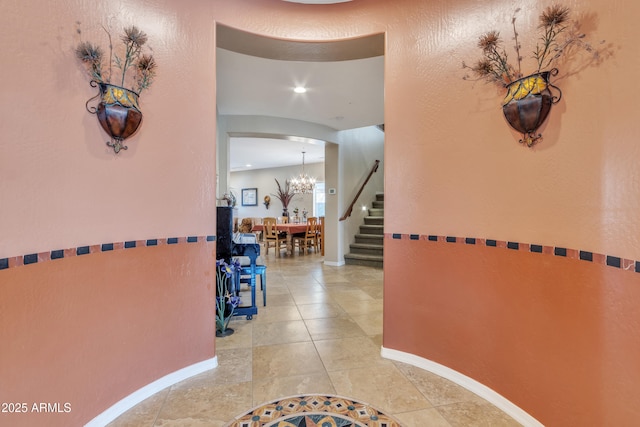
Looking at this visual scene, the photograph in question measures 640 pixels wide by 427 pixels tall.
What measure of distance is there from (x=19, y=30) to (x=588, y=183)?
2541 millimetres

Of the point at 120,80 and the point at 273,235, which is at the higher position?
the point at 120,80

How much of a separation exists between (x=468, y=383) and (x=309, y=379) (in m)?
1.02

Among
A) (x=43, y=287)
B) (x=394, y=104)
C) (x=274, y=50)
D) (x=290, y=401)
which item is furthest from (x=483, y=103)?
(x=43, y=287)

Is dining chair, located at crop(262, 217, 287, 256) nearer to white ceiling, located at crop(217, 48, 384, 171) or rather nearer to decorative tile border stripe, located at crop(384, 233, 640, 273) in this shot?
white ceiling, located at crop(217, 48, 384, 171)

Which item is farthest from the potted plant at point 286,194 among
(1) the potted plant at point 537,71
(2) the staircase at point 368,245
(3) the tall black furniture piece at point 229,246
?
(1) the potted plant at point 537,71

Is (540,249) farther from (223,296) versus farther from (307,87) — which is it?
(307,87)

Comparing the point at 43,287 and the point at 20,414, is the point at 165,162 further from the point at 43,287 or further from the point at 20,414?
the point at 20,414

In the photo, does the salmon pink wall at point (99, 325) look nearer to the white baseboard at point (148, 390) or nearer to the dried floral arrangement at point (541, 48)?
the white baseboard at point (148, 390)

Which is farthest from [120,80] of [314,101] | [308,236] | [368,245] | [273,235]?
[308,236]

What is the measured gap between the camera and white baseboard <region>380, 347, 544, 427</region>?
1.50 m

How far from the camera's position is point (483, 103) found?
1.72 m

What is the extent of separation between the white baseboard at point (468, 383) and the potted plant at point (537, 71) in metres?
1.43

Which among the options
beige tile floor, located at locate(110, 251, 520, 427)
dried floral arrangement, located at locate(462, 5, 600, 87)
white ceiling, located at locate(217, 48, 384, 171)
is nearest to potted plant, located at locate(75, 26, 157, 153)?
white ceiling, located at locate(217, 48, 384, 171)

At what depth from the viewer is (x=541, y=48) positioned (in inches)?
56.8
